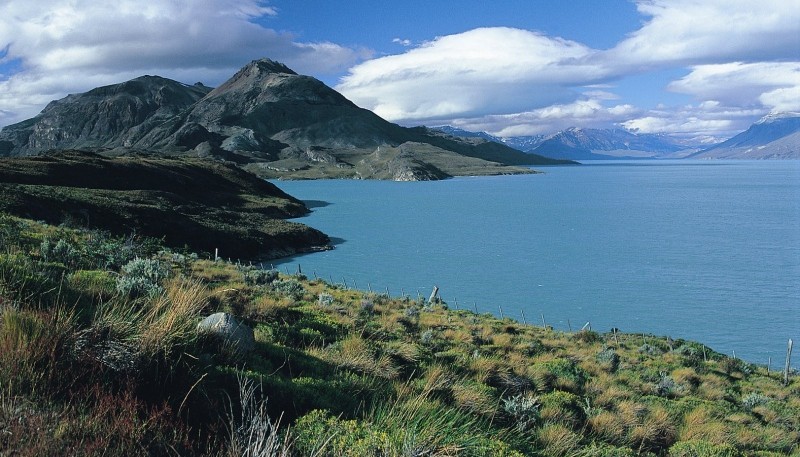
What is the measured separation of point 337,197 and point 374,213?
43.1 metres

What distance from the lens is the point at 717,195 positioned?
15350 cm

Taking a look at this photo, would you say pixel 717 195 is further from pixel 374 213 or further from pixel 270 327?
pixel 270 327

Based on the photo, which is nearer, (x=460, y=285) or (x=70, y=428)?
(x=70, y=428)

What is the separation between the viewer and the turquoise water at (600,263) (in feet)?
148

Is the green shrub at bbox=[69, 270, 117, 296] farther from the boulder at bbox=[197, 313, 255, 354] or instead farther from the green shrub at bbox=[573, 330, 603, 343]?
the green shrub at bbox=[573, 330, 603, 343]

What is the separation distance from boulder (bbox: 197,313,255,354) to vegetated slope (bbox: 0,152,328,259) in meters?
43.2

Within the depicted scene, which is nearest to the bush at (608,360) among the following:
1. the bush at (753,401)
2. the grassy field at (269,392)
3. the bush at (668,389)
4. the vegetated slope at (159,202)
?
the bush at (668,389)

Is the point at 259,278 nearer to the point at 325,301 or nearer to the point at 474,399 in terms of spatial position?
the point at 325,301

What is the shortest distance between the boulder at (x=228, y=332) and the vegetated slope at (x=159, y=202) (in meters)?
43.2

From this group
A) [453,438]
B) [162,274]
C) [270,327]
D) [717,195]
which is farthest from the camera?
[717,195]

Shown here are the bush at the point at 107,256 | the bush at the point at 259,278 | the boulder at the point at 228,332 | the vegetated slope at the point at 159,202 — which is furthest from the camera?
the vegetated slope at the point at 159,202

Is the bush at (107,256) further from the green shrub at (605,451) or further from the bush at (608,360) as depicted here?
the bush at (608,360)

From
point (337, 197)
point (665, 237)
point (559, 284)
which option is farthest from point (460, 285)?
point (337, 197)

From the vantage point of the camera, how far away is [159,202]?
254 ft
